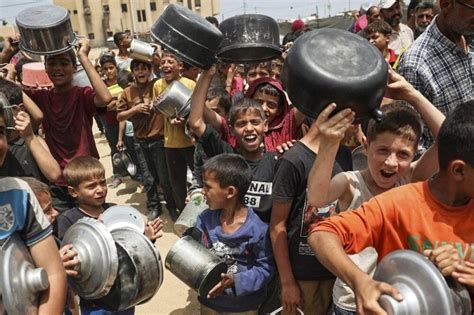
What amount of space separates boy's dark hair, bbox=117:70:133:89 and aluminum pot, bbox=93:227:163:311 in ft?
15.8

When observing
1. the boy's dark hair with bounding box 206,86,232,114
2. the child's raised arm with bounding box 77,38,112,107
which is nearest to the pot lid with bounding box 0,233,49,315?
the child's raised arm with bounding box 77,38,112,107

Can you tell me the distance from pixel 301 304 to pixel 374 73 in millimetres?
1424

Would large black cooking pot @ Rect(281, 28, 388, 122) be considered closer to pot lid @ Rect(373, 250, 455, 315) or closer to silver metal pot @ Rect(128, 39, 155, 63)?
pot lid @ Rect(373, 250, 455, 315)

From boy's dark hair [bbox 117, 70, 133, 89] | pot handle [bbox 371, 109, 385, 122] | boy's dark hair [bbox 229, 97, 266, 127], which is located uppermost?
pot handle [bbox 371, 109, 385, 122]

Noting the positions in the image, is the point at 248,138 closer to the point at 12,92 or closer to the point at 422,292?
the point at 12,92

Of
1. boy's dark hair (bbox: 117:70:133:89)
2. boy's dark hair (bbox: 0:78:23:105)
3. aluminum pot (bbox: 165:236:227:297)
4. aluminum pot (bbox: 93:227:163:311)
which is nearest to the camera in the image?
aluminum pot (bbox: 93:227:163:311)

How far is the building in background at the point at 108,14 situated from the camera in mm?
54688

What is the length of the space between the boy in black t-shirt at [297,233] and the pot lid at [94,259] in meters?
0.84

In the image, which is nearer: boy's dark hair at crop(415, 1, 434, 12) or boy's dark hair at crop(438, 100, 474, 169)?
boy's dark hair at crop(438, 100, 474, 169)

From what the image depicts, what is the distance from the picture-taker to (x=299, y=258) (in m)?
2.49

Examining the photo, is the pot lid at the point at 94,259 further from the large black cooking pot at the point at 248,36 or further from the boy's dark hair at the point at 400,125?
the large black cooking pot at the point at 248,36

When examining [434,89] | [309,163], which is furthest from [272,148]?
[434,89]

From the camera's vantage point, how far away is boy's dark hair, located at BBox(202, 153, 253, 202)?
2.68 metres

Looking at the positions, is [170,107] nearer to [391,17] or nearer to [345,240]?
[345,240]
